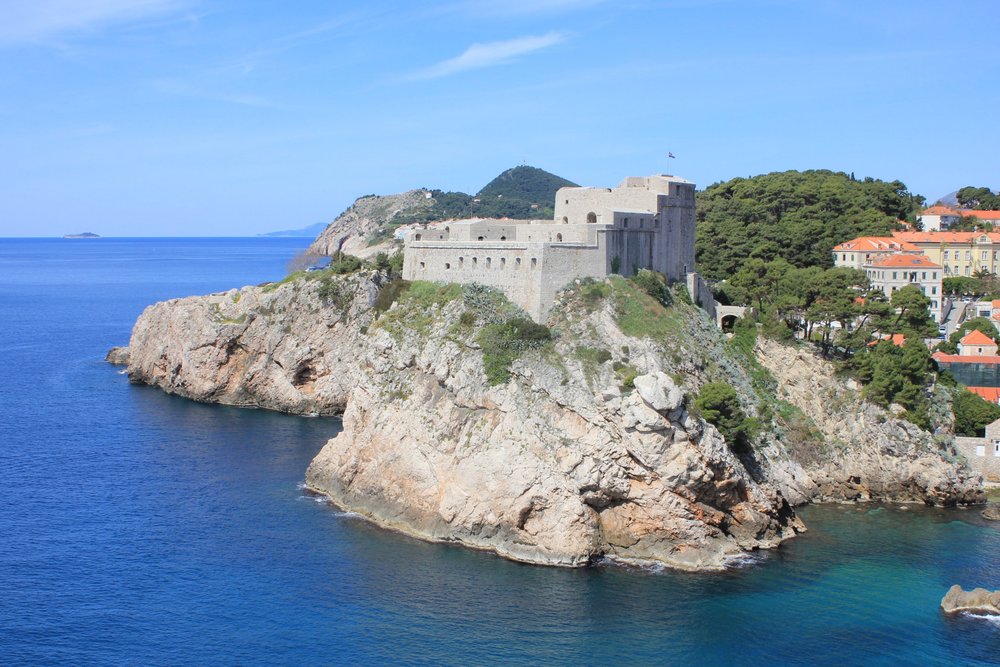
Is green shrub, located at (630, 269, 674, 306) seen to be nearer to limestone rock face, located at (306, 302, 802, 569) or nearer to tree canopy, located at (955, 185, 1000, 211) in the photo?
limestone rock face, located at (306, 302, 802, 569)

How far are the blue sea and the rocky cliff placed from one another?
161 centimetres

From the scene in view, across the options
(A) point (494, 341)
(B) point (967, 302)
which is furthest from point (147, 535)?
(B) point (967, 302)

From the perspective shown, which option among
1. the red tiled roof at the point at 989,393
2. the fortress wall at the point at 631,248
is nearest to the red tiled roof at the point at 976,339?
the red tiled roof at the point at 989,393

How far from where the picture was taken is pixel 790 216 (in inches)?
3017

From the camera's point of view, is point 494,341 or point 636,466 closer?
point 636,466

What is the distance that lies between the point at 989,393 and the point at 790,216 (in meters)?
24.0

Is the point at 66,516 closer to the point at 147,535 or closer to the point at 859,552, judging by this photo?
the point at 147,535

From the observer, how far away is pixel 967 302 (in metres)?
73.7

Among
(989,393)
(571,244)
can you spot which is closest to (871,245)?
(989,393)

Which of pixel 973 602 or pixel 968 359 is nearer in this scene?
pixel 973 602

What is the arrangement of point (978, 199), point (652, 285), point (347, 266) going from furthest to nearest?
point (978, 199) → point (347, 266) → point (652, 285)

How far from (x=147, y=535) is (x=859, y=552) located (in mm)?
29812

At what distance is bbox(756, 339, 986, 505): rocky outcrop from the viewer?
162ft

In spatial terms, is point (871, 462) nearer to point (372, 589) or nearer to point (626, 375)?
point (626, 375)
